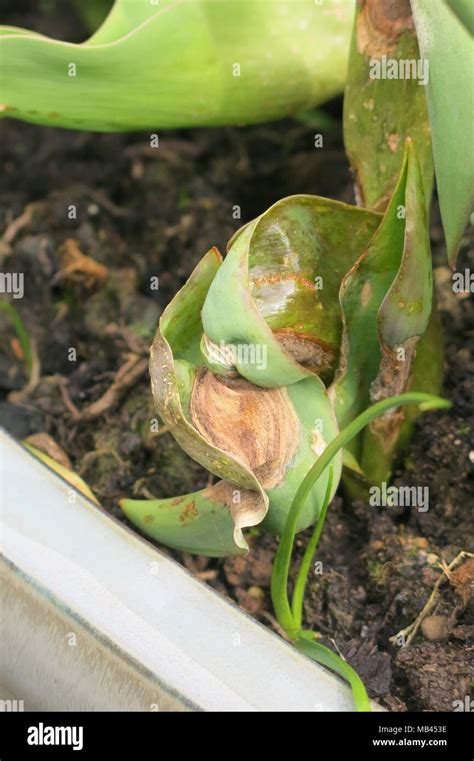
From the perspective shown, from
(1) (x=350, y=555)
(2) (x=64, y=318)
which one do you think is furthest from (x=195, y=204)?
(1) (x=350, y=555)

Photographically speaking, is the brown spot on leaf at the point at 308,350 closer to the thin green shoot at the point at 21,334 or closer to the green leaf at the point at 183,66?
the green leaf at the point at 183,66

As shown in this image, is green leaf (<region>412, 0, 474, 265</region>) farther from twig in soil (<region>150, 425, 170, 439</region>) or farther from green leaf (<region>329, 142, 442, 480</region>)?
twig in soil (<region>150, 425, 170, 439</region>)

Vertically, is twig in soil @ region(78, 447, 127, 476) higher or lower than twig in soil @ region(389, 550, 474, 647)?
higher
